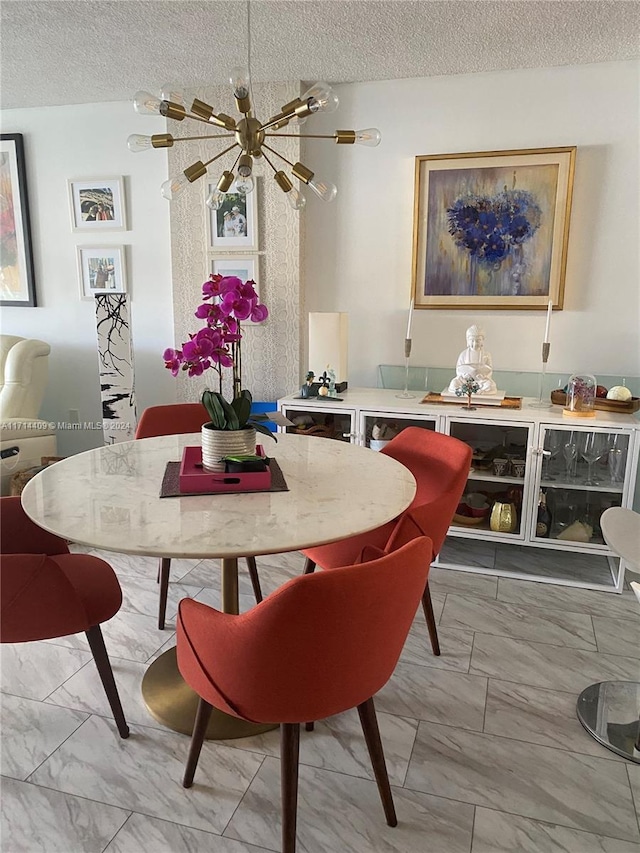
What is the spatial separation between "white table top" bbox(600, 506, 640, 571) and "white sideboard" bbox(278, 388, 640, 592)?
79 cm

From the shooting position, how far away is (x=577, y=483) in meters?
2.82

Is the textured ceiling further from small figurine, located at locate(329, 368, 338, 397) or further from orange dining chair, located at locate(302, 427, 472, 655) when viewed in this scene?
orange dining chair, located at locate(302, 427, 472, 655)

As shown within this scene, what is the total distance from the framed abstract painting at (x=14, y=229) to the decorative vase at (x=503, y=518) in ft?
10.9

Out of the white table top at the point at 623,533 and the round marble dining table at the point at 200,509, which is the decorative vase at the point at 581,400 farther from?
the round marble dining table at the point at 200,509

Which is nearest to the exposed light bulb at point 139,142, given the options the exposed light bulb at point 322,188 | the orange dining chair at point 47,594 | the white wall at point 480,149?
the exposed light bulb at point 322,188

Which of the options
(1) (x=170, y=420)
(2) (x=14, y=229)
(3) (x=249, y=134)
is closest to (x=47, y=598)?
(1) (x=170, y=420)

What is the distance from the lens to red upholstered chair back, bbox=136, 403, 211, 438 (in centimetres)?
267

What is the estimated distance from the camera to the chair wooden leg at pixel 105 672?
1764mm

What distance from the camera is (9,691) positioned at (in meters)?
2.05

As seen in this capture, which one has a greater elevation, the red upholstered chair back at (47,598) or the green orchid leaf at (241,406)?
the green orchid leaf at (241,406)

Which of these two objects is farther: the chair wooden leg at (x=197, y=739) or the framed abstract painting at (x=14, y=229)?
the framed abstract painting at (x=14, y=229)

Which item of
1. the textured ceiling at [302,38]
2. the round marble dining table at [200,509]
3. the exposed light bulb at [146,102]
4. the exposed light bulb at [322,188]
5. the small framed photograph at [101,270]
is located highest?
the textured ceiling at [302,38]

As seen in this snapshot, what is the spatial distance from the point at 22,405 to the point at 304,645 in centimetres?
318

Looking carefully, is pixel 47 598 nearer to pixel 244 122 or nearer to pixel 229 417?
pixel 229 417
